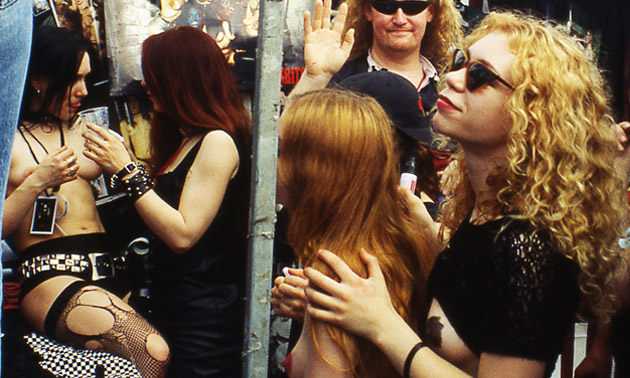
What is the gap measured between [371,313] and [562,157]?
1.98ft

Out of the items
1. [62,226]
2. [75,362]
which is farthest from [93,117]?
→ [75,362]

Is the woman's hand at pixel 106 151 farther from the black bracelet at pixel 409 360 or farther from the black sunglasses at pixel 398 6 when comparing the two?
the black sunglasses at pixel 398 6

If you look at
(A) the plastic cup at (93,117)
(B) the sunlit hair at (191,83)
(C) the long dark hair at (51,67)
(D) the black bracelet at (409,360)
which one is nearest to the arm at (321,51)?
(B) the sunlit hair at (191,83)

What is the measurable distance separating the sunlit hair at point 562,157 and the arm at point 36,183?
1714 millimetres

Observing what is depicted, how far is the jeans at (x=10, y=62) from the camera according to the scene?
1.34m

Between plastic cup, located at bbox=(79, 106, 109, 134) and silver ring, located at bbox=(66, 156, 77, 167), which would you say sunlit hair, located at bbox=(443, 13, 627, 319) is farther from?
plastic cup, located at bbox=(79, 106, 109, 134)

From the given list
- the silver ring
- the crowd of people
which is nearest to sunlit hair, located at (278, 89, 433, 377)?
the crowd of people

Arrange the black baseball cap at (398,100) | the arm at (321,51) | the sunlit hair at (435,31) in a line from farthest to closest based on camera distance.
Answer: the sunlit hair at (435,31)
the arm at (321,51)
the black baseball cap at (398,100)

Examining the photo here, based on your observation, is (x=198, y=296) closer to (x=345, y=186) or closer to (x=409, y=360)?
(x=345, y=186)

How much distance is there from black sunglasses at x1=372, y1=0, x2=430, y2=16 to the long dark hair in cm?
150

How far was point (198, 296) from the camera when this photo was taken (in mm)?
2619

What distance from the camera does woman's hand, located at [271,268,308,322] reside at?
204 centimetres

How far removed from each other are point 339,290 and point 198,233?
3.35ft

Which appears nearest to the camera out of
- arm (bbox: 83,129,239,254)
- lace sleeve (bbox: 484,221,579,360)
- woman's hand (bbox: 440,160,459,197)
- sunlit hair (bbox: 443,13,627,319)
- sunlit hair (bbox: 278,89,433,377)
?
Answer: lace sleeve (bbox: 484,221,579,360)
